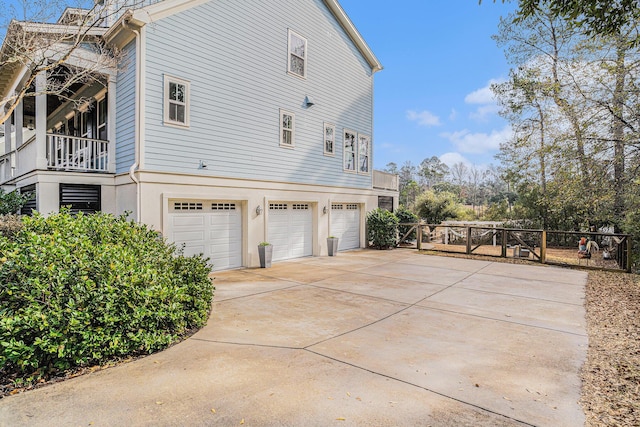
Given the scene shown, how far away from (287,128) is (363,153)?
477cm

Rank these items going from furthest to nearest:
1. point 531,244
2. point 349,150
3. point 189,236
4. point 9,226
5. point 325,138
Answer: point 531,244
point 349,150
point 325,138
point 189,236
point 9,226

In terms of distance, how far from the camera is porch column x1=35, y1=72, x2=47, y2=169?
8.30 metres

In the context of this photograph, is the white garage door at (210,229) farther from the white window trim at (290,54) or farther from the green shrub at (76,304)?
the white window trim at (290,54)

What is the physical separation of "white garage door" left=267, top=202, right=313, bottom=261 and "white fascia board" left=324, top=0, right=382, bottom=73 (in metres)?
7.35

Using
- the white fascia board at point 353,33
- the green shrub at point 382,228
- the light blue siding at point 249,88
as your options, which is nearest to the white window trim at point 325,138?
the light blue siding at point 249,88

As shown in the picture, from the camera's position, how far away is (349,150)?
48.1 feet

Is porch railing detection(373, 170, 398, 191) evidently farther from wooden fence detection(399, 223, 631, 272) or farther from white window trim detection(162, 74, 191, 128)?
white window trim detection(162, 74, 191, 128)

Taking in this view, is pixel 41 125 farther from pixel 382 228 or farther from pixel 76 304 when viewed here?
pixel 382 228

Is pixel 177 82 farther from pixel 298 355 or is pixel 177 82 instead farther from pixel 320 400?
pixel 320 400

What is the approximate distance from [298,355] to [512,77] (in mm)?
19488

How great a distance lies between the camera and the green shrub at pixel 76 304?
134 inches

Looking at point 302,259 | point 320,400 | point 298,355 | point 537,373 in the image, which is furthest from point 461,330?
point 302,259

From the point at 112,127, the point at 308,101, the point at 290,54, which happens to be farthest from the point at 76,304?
the point at 290,54

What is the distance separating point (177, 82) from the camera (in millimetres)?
8906
